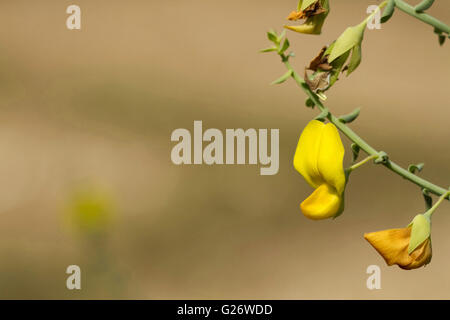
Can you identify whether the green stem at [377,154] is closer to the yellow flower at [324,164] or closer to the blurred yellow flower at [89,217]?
the yellow flower at [324,164]

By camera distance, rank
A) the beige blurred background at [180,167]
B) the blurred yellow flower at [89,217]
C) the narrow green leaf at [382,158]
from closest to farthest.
→ the narrow green leaf at [382,158]
the blurred yellow flower at [89,217]
the beige blurred background at [180,167]

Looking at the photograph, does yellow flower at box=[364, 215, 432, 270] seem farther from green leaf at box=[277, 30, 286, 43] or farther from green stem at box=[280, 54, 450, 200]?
green leaf at box=[277, 30, 286, 43]

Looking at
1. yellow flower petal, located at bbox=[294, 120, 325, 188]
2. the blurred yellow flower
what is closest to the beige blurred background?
the blurred yellow flower

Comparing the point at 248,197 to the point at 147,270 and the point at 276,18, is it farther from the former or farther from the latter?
the point at 276,18

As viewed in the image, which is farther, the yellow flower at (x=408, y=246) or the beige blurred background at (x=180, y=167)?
the beige blurred background at (x=180, y=167)

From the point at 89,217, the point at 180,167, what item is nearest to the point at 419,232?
the point at 89,217

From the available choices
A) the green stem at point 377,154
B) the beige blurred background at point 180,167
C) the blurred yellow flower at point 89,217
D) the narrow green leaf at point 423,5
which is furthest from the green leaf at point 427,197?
the beige blurred background at point 180,167
